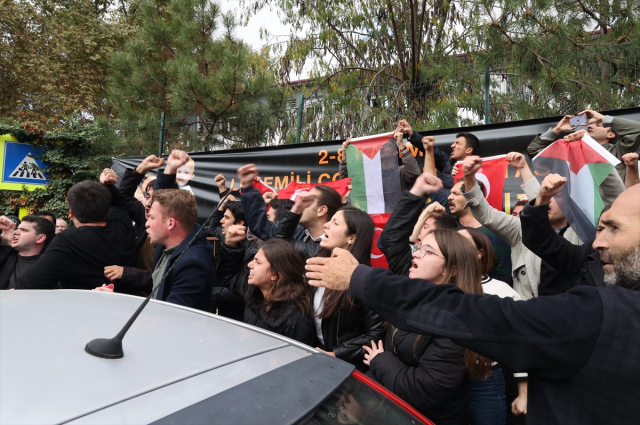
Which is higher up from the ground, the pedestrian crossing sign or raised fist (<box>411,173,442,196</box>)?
the pedestrian crossing sign

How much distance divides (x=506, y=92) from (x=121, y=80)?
8546 mm

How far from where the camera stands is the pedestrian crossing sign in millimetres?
8055

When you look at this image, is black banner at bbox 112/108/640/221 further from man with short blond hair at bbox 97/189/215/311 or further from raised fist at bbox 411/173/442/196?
raised fist at bbox 411/173/442/196

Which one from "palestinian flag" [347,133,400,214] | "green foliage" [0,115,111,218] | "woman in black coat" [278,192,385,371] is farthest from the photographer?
"green foliage" [0,115,111,218]

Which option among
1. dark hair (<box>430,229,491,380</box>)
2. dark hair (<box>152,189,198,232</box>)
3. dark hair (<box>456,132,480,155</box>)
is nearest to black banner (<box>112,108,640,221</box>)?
dark hair (<box>456,132,480,155</box>)

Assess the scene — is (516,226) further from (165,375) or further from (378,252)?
(165,375)

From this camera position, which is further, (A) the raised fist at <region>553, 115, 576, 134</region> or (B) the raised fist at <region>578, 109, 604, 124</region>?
(A) the raised fist at <region>553, 115, 576, 134</region>

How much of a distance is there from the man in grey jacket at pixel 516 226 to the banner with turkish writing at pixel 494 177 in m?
0.65

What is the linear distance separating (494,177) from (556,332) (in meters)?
2.87

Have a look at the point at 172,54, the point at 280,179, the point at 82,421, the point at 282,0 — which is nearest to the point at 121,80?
the point at 172,54

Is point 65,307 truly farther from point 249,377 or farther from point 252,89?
point 252,89

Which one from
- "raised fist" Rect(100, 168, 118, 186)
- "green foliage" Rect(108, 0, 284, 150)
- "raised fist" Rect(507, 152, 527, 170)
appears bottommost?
"raised fist" Rect(507, 152, 527, 170)

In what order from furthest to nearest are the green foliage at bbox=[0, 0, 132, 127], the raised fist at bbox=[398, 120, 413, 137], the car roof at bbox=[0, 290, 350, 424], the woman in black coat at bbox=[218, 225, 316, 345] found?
the green foliage at bbox=[0, 0, 132, 127]
the raised fist at bbox=[398, 120, 413, 137]
the woman in black coat at bbox=[218, 225, 316, 345]
the car roof at bbox=[0, 290, 350, 424]

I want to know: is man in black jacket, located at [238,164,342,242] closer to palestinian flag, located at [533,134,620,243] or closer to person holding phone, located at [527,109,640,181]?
palestinian flag, located at [533,134,620,243]
